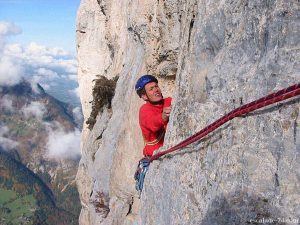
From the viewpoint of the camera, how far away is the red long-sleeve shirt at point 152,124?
830 cm

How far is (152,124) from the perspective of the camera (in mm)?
8312

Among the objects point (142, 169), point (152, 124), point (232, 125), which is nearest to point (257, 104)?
point (232, 125)

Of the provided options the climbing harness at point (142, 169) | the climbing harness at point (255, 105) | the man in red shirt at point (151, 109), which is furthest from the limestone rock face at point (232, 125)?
the man in red shirt at point (151, 109)

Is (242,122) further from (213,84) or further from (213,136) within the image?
(213,84)

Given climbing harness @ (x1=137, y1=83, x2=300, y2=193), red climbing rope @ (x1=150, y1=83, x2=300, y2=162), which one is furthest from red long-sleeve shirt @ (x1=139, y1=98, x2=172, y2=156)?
red climbing rope @ (x1=150, y1=83, x2=300, y2=162)

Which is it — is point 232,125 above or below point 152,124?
above

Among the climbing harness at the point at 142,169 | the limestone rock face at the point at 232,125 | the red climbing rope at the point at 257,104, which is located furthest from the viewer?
the climbing harness at the point at 142,169

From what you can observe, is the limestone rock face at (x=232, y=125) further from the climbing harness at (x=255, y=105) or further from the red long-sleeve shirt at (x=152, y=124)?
the red long-sleeve shirt at (x=152, y=124)

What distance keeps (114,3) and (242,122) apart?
22.0 metres

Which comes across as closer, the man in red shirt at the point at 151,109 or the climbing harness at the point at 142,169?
the man in red shirt at the point at 151,109

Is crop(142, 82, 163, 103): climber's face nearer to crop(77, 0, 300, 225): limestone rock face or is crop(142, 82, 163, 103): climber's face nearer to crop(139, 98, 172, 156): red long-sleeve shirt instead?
crop(139, 98, 172, 156): red long-sleeve shirt

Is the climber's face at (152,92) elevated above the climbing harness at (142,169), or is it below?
above

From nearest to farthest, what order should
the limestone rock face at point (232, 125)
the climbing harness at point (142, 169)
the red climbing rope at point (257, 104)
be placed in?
the red climbing rope at point (257, 104) → the limestone rock face at point (232, 125) → the climbing harness at point (142, 169)

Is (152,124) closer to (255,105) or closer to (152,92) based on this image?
(152,92)
